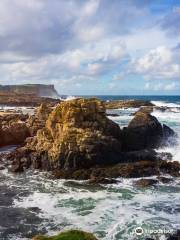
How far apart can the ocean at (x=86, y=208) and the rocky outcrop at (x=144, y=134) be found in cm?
738

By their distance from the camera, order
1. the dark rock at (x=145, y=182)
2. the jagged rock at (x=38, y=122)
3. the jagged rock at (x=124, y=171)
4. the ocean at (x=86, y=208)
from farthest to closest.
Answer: the jagged rock at (x=38, y=122) < the jagged rock at (x=124, y=171) < the dark rock at (x=145, y=182) < the ocean at (x=86, y=208)

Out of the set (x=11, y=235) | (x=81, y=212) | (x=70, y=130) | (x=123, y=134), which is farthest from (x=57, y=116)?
(x=11, y=235)

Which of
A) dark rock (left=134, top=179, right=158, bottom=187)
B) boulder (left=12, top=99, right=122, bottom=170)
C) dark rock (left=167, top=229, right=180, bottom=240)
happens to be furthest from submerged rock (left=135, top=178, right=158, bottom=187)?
dark rock (left=167, top=229, right=180, bottom=240)

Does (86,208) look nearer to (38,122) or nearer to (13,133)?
(13,133)

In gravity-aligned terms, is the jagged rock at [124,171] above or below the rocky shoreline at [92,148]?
below

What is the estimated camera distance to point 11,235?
55.4ft

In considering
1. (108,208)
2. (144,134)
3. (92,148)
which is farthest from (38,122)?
(108,208)

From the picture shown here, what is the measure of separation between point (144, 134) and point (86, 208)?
1444cm

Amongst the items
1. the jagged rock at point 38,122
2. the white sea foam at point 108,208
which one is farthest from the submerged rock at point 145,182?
the jagged rock at point 38,122

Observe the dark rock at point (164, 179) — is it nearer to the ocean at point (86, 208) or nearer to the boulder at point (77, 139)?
the ocean at point (86, 208)

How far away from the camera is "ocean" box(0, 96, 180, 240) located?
17.4 meters

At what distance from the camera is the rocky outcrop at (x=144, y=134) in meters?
33.1

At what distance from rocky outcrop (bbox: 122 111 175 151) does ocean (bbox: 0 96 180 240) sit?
738 cm

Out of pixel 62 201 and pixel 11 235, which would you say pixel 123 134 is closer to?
pixel 62 201
